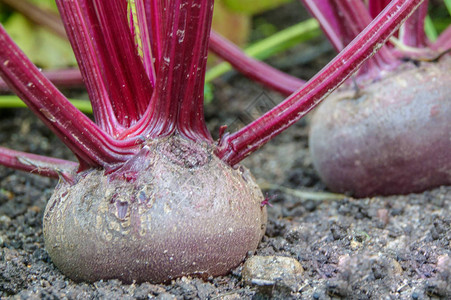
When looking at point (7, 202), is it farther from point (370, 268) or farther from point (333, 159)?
point (370, 268)

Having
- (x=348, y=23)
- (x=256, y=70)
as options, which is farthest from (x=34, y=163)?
(x=348, y=23)

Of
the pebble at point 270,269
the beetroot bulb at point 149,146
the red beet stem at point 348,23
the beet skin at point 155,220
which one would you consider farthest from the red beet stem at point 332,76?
the red beet stem at point 348,23

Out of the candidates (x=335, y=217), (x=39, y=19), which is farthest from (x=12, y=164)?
(x=39, y=19)

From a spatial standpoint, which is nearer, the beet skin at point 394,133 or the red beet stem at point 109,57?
the red beet stem at point 109,57

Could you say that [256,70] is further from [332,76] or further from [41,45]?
[41,45]

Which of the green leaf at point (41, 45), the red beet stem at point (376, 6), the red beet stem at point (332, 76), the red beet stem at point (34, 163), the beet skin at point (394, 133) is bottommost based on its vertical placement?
the beet skin at point (394, 133)

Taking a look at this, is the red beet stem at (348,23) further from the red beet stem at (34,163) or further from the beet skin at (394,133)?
the red beet stem at (34,163)

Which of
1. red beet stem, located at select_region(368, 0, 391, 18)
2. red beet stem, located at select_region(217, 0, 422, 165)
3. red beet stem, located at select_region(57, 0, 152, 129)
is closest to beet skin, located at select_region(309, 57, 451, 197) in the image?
red beet stem, located at select_region(368, 0, 391, 18)
